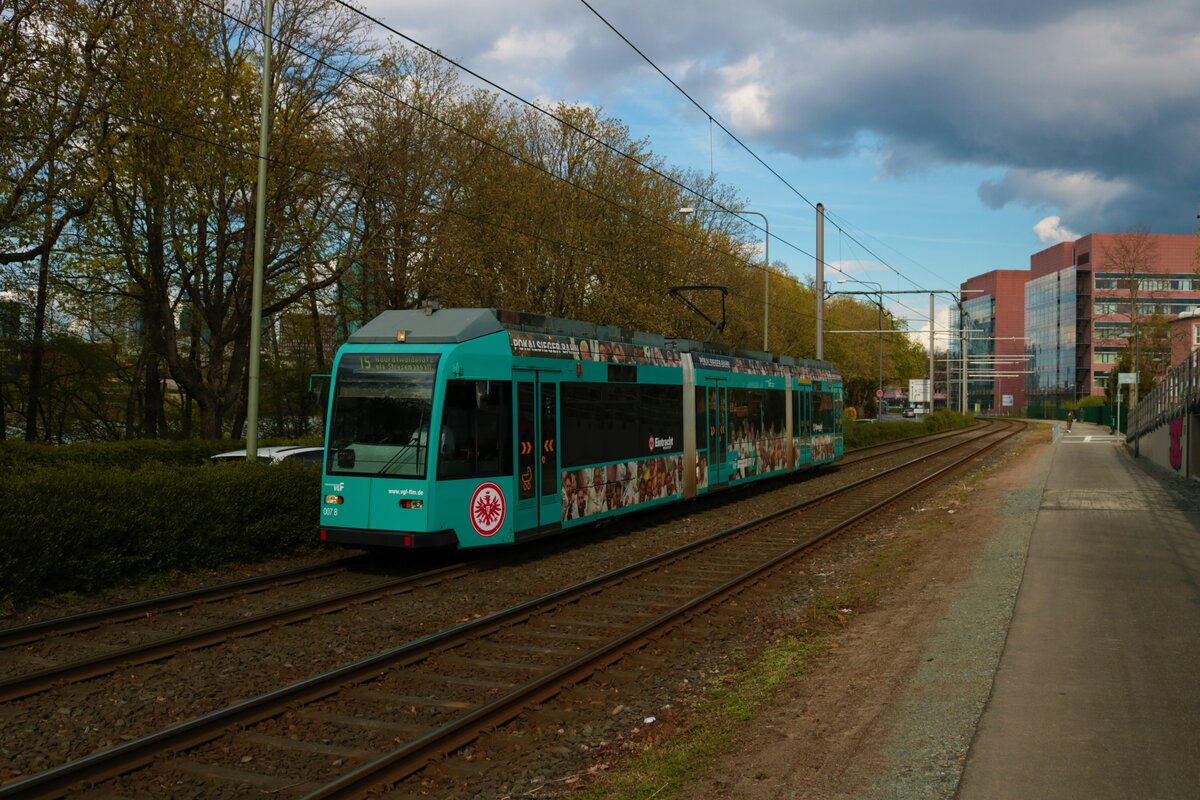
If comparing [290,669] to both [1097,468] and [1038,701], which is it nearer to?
[1038,701]

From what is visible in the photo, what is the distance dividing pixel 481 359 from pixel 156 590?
4.56m

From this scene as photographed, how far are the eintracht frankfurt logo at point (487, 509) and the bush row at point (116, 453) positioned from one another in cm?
838

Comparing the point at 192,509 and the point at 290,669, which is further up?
the point at 192,509

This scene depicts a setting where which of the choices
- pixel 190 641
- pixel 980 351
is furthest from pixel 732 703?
pixel 980 351

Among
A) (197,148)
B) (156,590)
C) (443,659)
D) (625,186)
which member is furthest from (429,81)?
(443,659)

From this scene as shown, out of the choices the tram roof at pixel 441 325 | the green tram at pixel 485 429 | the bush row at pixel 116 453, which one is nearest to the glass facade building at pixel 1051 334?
the bush row at pixel 116 453

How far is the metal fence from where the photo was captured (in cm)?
2306

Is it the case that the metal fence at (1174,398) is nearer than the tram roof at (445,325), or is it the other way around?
the tram roof at (445,325)

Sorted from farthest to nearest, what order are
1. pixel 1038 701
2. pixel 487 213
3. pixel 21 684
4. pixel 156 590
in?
pixel 487 213, pixel 156 590, pixel 21 684, pixel 1038 701

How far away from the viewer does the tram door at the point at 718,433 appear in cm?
1920

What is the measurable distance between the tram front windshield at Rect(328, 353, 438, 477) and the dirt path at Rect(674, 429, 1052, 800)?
541 centimetres

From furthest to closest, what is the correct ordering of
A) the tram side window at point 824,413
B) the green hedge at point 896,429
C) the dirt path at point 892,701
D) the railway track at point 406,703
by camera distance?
the green hedge at point 896,429 < the tram side window at point 824,413 < the railway track at point 406,703 < the dirt path at point 892,701

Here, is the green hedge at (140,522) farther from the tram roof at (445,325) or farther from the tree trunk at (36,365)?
the tree trunk at (36,365)

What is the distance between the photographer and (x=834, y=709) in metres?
6.68
